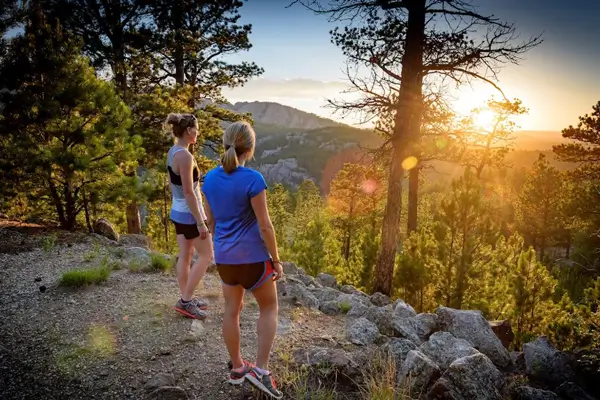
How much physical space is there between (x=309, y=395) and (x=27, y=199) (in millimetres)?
9326

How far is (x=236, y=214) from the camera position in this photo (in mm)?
2715

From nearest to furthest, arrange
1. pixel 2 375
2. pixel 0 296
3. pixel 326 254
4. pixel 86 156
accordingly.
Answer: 1. pixel 2 375
2. pixel 0 296
3. pixel 86 156
4. pixel 326 254

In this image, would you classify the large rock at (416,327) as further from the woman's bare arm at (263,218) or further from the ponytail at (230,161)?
the ponytail at (230,161)

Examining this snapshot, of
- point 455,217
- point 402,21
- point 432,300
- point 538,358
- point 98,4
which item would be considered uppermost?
point 98,4

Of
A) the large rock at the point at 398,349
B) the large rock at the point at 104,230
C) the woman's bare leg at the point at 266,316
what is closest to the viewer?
the woman's bare leg at the point at 266,316

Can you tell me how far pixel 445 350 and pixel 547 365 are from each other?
1997 millimetres

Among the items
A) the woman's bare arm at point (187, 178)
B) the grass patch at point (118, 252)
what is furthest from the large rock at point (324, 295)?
the grass patch at point (118, 252)

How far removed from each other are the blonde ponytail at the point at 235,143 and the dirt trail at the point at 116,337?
1.99 metres

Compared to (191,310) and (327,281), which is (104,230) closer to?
(327,281)

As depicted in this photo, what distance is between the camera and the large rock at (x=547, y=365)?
17.1 feet

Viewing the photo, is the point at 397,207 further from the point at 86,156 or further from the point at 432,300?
the point at 86,156

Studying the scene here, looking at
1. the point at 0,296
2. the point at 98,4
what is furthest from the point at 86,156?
the point at 98,4

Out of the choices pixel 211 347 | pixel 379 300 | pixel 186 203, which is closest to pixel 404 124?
pixel 379 300

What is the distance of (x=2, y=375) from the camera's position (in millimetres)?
3441
